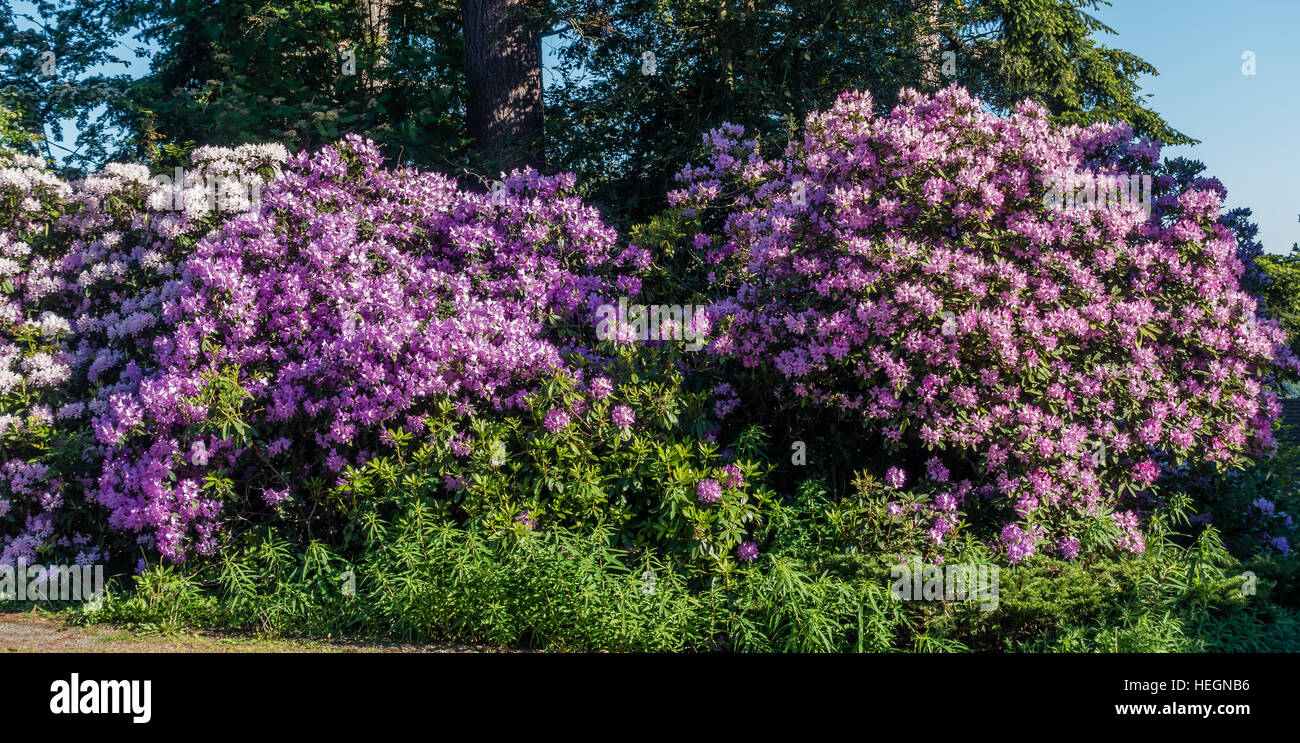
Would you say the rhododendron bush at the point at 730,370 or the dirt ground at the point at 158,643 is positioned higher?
the rhododendron bush at the point at 730,370

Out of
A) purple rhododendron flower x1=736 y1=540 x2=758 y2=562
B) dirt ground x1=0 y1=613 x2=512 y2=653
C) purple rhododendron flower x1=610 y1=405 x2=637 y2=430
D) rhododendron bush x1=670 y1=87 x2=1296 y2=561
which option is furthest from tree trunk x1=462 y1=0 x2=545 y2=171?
dirt ground x1=0 y1=613 x2=512 y2=653

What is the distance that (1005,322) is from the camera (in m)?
5.56

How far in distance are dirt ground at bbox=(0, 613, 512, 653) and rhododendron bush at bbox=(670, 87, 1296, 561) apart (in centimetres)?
274

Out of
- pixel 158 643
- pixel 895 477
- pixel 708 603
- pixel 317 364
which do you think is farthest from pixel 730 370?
pixel 158 643

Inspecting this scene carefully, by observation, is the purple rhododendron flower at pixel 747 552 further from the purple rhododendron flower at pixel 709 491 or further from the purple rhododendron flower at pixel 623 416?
the purple rhododendron flower at pixel 623 416

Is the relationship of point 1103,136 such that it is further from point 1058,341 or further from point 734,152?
point 734,152

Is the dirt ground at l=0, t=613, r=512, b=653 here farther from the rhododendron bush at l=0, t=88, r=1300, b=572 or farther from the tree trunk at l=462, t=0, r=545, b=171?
the tree trunk at l=462, t=0, r=545, b=171

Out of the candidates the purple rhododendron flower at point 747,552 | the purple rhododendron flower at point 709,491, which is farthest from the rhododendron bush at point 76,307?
the purple rhododendron flower at point 747,552

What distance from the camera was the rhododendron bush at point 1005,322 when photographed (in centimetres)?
566

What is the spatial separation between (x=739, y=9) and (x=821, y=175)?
502 centimetres

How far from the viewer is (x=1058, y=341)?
5883 millimetres

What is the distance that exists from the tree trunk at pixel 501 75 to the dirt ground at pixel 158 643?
6600 millimetres

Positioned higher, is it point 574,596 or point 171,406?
point 171,406
